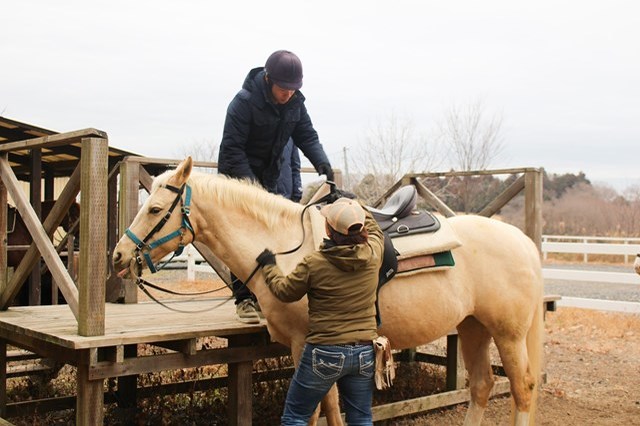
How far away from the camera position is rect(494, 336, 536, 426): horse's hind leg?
535cm

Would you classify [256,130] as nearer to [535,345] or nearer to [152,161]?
[152,161]

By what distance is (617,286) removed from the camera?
20.7 m

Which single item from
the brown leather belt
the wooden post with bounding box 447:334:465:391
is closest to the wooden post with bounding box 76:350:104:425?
the brown leather belt

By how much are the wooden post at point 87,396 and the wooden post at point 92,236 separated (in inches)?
4.3

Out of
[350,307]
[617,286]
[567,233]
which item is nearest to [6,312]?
[350,307]

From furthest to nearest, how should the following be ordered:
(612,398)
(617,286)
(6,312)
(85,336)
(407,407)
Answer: (617,286), (612,398), (407,407), (6,312), (85,336)

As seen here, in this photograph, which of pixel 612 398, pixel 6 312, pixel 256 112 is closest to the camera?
pixel 256 112

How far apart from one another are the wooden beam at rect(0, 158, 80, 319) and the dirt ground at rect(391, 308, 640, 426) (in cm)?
389

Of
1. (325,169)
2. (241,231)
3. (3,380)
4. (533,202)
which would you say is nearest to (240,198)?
(241,231)

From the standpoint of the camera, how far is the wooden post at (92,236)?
4.39 meters

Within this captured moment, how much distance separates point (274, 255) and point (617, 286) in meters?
18.7

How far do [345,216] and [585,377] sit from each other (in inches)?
252

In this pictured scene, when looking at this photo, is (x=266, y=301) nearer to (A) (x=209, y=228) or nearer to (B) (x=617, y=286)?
(A) (x=209, y=228)

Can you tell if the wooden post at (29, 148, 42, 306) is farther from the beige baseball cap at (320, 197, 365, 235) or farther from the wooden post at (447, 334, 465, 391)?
the beige baseball cap at (320, 197, 365, 235)
